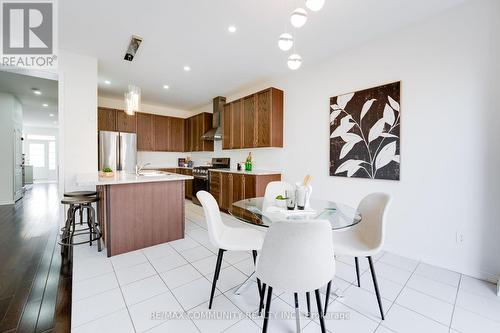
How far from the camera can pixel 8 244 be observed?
2760 millimetres

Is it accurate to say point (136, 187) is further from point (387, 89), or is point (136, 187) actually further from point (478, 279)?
point (478, 279)

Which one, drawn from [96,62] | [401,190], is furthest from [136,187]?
[401,190]

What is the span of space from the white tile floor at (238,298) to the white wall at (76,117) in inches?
57.6

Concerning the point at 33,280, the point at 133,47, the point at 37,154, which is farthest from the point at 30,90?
the point at 37,154

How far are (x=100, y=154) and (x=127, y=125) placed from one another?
109 cm

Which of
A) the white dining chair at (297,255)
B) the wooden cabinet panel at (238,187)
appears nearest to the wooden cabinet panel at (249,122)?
the wooden cabinet panel at (238,187)

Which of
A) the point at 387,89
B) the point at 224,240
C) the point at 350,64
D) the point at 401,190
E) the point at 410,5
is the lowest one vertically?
the point at 224,240

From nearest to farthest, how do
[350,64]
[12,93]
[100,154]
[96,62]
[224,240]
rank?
[224,240] → [350,64] → [96,62] → [100,154] → [12,93]

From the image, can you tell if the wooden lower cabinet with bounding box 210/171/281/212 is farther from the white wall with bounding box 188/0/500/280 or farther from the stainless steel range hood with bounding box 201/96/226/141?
the white wall with bounding box 188/0/500/280

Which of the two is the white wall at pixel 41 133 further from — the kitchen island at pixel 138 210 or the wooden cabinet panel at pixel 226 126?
the kitchen island at pixel 138 210

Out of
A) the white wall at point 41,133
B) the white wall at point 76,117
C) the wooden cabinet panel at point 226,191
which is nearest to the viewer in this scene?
the white wall at point 76,117

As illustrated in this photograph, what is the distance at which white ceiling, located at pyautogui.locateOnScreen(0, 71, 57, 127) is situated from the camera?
167 inches

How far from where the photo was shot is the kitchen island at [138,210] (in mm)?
2496

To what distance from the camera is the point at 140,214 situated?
107 inches
